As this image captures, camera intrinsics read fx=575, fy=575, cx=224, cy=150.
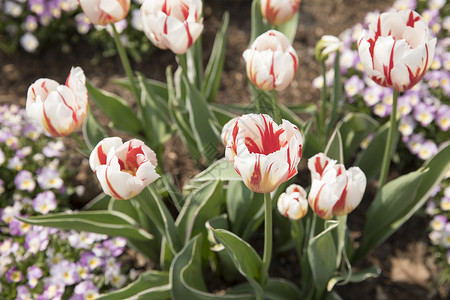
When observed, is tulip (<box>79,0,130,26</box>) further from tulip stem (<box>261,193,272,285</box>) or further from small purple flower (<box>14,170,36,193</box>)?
small purple flower (<box>14,170,36,193</box>)

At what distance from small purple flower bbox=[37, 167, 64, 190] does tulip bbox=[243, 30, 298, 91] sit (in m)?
1.02

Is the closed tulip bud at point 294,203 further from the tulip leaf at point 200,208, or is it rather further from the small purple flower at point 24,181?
the small purple flower at point 24,181

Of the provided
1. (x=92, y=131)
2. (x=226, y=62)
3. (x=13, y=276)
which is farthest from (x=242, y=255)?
(x=226, y=62)

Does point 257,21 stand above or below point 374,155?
above

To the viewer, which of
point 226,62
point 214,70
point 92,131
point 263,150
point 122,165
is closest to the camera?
point 263,150

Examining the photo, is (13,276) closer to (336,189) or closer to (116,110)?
(116,110)

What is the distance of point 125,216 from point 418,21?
1025 mm

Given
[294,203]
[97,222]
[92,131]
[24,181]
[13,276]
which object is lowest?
[13,276]

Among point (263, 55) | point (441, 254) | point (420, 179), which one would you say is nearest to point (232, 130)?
point (263, 55)

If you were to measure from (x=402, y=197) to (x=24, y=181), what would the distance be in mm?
1345

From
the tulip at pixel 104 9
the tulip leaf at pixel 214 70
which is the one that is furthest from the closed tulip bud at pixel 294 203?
the tulip leaf at pixel 214 70

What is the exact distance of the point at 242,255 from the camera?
4.98ft

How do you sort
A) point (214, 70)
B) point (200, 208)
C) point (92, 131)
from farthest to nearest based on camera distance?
point (214, 70) < point (92, 131) < point (200, 208)

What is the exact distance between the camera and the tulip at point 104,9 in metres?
1.52
